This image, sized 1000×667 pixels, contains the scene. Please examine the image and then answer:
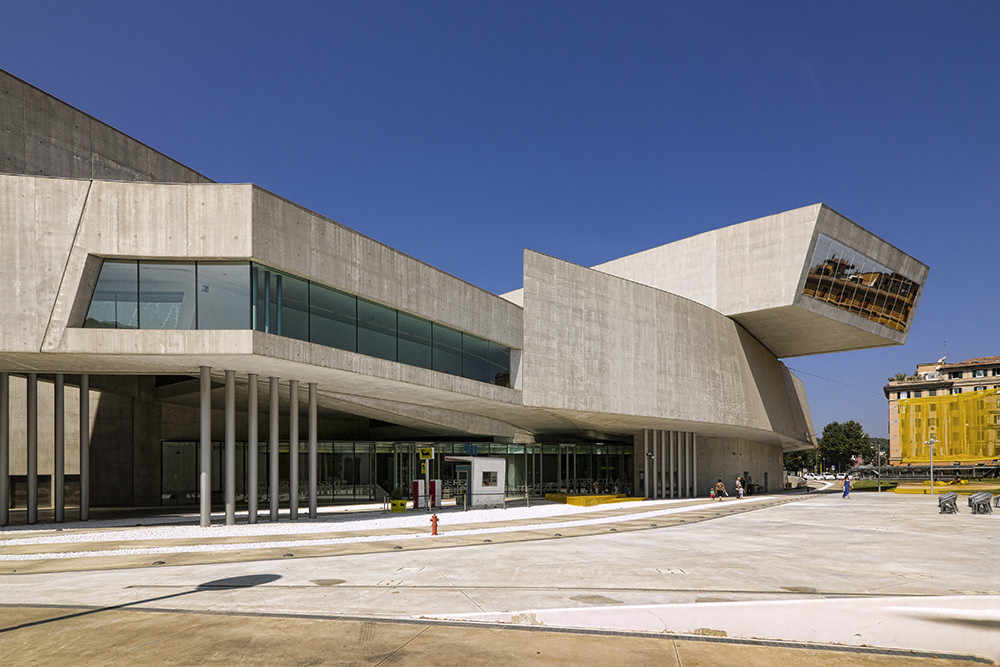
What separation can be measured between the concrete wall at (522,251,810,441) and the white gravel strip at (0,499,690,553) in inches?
282

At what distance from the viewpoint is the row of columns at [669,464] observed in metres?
52.8

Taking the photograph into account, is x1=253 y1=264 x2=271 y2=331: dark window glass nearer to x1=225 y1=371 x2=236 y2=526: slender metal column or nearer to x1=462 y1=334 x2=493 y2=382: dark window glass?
x1=225 y1=371 x2=236 y2=526: slender metal column

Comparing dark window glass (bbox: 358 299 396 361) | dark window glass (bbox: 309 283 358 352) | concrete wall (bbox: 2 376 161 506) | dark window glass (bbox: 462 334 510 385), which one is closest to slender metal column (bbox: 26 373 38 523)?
concrete wall (bbox: 2 376 161 506)

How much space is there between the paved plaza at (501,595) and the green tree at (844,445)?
152 metres

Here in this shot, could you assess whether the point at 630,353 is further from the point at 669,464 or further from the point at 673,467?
the point at 669,464

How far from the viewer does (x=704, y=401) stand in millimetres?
48875

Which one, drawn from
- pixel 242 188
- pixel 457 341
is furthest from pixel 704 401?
pixel 242 188

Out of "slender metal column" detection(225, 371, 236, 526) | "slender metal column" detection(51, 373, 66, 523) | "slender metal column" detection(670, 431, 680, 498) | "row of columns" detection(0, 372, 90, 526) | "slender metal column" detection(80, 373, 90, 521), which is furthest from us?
"slender metal column" detection(670, 431, 680, 498)

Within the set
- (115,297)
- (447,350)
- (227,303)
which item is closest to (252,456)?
(227,303)

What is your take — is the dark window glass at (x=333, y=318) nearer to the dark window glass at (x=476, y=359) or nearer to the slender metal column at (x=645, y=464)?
the dark window glass at (x=476, y=359)

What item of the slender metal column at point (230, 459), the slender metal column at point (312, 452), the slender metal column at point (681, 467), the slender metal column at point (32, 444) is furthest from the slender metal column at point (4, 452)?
the slender metal column at point (681, 467)

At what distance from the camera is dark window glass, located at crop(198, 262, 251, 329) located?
2402 cm

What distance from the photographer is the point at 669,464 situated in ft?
182

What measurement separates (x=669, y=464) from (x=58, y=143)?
144ft
